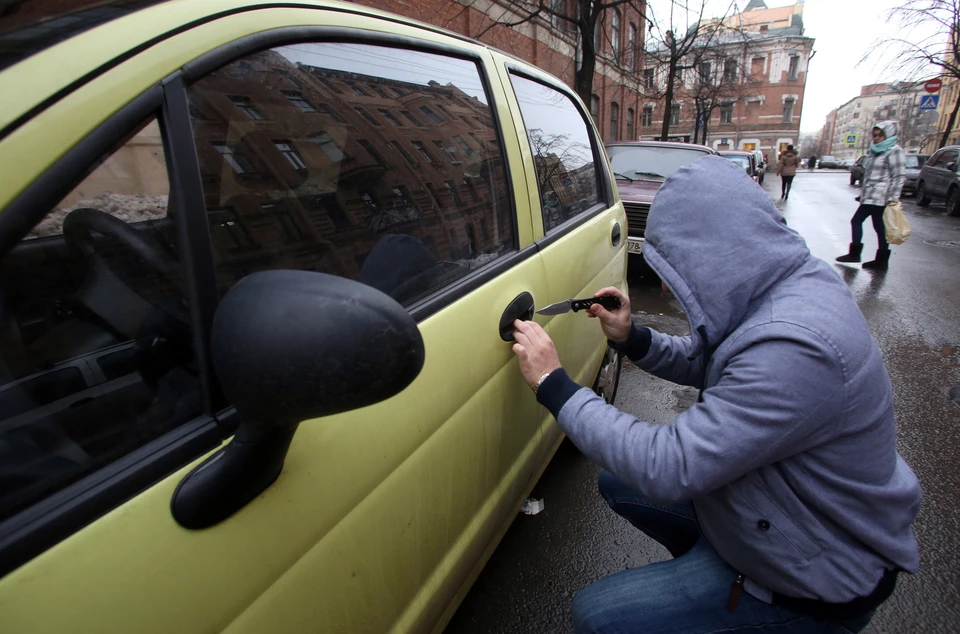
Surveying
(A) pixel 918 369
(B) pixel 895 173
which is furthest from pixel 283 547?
(B) pixel 895 173

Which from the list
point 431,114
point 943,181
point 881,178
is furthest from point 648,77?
point 431,114

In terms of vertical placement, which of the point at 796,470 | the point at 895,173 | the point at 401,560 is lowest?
the point at 895,173

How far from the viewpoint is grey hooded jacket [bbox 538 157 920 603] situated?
111 cm

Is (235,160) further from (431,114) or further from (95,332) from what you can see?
(431,114)

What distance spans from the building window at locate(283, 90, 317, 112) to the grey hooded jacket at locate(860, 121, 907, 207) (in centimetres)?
813

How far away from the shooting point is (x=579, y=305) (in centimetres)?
184

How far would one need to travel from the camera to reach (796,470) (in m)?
1.17

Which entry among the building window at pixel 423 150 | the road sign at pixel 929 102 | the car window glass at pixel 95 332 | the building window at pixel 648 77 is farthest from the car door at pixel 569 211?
the building window at pixel 648 77

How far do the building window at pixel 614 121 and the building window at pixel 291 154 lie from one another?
24868 mm

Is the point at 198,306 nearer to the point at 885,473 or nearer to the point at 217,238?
the point at 217,238

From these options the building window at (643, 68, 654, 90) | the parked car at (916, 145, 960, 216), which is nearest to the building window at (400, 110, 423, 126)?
the parked car at (916, 145, 960, 216)

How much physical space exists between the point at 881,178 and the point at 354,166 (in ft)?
27.0

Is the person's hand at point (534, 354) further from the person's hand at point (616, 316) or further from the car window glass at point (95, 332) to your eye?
the car window glass at point (95, 332)

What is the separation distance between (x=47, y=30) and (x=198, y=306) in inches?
19.1
